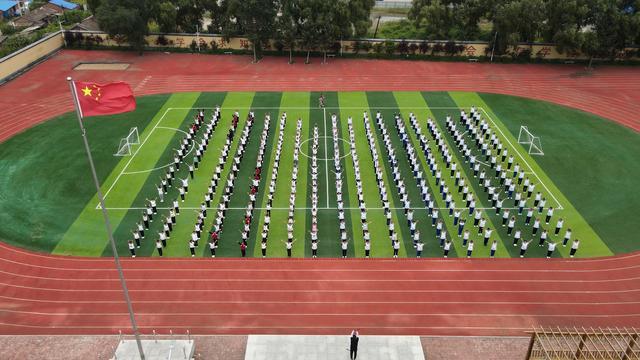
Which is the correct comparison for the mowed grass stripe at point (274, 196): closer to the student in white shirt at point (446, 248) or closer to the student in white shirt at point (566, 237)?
the student in white shirt at point (446, 248)

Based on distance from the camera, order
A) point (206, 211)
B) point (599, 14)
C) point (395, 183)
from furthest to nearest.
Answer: point (599, 14), point (395, 183), point (206, 211)

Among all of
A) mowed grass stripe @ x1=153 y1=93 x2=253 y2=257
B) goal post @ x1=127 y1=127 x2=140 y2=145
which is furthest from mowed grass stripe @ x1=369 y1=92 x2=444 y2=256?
goal post @ x1=127 y1=127 x2=140 y2=145

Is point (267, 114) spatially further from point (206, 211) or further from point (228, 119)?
point (206, 211)

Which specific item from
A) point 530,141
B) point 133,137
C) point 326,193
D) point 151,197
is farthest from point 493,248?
point 133,137

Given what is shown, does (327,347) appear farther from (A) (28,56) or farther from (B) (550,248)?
(A) (28,56)

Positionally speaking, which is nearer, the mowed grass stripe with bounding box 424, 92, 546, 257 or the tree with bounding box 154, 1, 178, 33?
the mowed grass stripe with bounding box 424, 92, 546, 257

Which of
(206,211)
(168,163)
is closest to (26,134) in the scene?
(168,163)

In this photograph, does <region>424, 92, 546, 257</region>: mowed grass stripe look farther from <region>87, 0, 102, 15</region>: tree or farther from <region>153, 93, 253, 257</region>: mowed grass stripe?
<region>87, 0, 102, 15</region>: tree

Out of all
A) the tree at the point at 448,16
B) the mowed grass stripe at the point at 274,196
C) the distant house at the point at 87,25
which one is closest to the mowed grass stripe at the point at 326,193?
the mowed grass stripe at the point at 274,196
